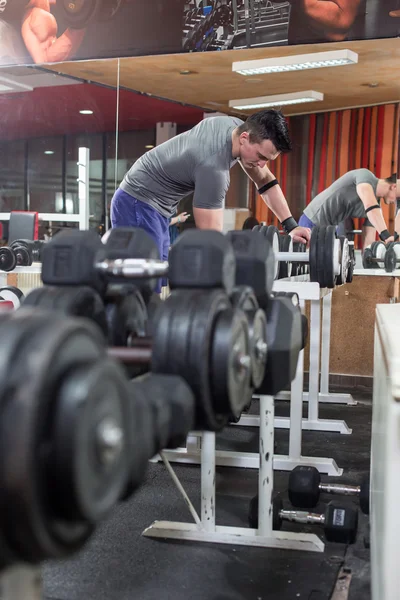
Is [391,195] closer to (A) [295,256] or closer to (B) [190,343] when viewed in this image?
(A) [295,256]

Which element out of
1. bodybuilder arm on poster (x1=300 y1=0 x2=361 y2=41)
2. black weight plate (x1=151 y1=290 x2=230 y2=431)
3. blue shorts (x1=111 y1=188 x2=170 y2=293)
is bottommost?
black weight plate (x1=151 y1=290 x2=230 y2=431)

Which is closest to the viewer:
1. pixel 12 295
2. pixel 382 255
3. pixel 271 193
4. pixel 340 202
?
pixel 12 295

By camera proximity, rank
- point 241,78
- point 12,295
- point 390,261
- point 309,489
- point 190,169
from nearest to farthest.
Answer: point 309,489
point 190,169
point 12,295
point 390,261
point 241,78

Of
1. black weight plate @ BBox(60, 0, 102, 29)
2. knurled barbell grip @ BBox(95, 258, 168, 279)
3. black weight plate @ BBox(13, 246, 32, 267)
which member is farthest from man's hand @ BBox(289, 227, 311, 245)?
black weight plate @ BBox(60, 0, 102, 29)

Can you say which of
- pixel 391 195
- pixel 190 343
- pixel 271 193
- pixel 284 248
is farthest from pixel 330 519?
pixel 391 195

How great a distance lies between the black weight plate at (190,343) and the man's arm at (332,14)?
3.91m

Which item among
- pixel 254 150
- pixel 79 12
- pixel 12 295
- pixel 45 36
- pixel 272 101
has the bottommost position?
pixel 12 295

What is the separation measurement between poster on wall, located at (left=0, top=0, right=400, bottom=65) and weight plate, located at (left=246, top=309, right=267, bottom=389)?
3.70 metres

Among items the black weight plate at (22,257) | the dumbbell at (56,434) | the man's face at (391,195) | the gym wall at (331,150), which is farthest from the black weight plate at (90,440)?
the gym wall at (331,150)

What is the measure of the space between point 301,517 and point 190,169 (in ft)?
4.51

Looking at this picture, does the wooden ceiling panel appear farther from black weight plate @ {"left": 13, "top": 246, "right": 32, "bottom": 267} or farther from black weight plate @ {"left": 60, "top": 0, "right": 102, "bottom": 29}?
black weight plate @ {"left": 13, "top": 246, "right": 32, "bottom": 267}

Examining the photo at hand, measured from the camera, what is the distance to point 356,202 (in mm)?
5246

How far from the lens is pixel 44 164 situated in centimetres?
840

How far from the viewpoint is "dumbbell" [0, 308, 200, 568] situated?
62 centimetres
